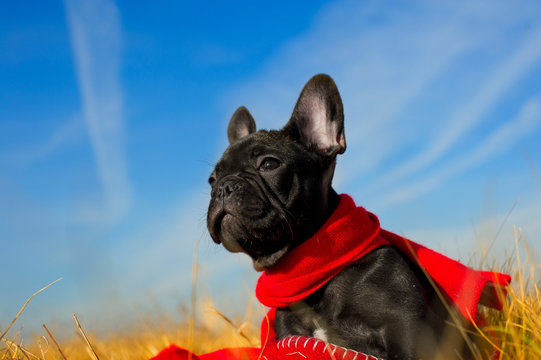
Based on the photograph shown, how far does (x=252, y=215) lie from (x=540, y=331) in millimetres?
1996

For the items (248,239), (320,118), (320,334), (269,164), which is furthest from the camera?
(320,118)

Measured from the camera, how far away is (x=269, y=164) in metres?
3.55

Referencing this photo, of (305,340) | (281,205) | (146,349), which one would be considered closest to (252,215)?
(281,205)

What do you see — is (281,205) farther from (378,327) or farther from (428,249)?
(428,249)

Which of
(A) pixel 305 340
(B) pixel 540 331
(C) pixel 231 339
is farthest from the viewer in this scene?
(C) pixel 231 339

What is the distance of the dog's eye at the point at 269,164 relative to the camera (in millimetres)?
3535

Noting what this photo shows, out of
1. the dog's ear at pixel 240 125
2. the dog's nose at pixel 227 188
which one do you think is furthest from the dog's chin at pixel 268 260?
the dog's ear at pixel 240 125

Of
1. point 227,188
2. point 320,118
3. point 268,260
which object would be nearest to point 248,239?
point 268,260

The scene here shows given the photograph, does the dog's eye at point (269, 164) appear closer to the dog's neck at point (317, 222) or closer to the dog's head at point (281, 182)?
the dog's head at point (281, 182)

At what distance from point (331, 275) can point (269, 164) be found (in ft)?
3.05

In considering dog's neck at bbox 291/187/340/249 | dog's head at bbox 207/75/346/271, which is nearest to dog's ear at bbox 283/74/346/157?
dog's head at bbox 207/75/346/271

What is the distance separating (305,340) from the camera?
3.22 metres

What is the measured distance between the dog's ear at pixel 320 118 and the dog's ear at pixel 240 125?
1.13m

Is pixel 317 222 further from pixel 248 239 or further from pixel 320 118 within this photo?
pixel 320 118
